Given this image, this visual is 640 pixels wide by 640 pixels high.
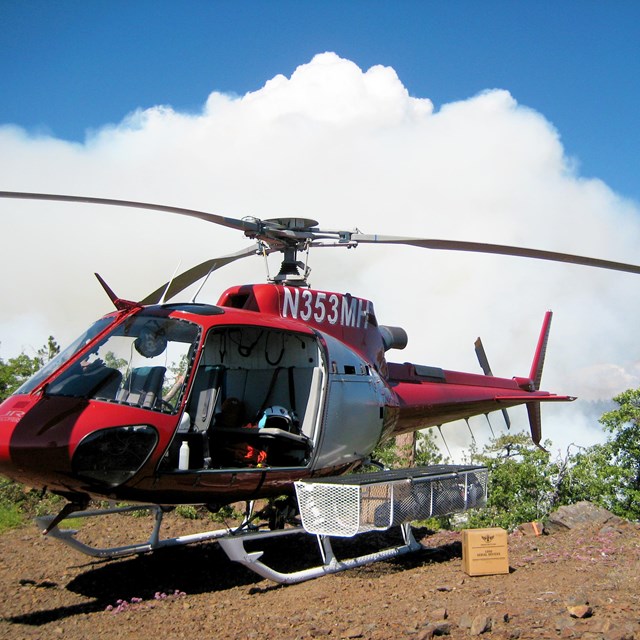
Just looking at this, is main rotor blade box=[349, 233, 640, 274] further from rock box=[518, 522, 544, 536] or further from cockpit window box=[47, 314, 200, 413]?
rock box=[518, 522, 544, 536]

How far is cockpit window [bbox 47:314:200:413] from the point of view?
6.13 meters

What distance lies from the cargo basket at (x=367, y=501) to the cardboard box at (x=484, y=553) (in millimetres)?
611

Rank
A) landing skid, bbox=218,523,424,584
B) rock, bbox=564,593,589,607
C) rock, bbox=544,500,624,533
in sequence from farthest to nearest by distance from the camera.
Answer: rock, bbox=544,500,624,533, landing skid, bbox=218,523,424,584, rock, bbox=564,593,589,607

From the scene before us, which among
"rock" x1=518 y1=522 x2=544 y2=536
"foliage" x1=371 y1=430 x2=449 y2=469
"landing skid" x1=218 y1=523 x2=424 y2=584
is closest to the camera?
"landing skid" x1=218 y1=523 x2=424 y2=584

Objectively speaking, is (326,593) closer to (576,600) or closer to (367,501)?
(367,501)

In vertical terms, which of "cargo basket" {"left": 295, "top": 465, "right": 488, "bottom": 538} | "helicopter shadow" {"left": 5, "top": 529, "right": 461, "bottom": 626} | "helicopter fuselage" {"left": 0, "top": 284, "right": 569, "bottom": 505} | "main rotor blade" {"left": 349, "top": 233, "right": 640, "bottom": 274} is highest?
"main rotor blade" {"left": 349, "top": 233, "right": 640, "bottom": 274}

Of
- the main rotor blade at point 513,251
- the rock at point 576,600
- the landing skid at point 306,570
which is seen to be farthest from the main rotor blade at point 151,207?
the rock at point 576,600

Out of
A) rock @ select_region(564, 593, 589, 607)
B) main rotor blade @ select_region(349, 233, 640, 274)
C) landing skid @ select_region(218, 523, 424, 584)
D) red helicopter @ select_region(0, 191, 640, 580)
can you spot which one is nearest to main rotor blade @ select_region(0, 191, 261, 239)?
red helicopter @ select_region(0, 191, 640, 580)

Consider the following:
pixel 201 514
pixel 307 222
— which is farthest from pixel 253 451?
pixel 201 514

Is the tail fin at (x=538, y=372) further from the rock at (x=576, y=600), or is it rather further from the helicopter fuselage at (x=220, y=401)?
the rock at (x=576, y=600)

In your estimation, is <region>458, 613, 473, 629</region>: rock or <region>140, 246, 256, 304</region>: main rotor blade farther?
<region>140, 246, 256, 304</region>: main rotor blade

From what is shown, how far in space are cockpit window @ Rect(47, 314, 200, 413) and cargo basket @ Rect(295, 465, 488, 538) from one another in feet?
5.32

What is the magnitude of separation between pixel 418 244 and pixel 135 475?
155 inches

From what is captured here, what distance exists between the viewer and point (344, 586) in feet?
22.1
